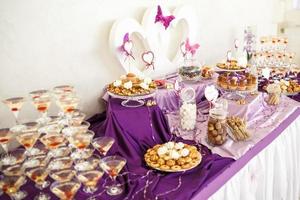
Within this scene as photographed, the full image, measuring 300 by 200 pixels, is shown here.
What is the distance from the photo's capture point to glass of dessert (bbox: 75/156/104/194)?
1045 mm

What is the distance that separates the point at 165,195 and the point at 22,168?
0.54 meters

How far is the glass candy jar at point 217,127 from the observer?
1481mm

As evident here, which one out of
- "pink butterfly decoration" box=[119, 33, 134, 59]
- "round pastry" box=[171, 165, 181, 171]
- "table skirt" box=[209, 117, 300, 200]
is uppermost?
"pink butterfly decoration" box=[119, 33, 134, 59]

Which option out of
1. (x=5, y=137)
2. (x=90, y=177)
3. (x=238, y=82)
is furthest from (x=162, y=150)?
(x=238, y=82)

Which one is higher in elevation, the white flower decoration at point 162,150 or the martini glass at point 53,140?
the martini glass at point 53,140

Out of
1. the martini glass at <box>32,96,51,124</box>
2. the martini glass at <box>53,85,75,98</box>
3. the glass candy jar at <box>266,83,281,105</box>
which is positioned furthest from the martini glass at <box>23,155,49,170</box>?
the glass candy jar at <box>266,83,281,105</box>

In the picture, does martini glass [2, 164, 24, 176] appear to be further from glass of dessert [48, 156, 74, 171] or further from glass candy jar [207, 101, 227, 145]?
glass candy jar [207, 101, 227, 145]

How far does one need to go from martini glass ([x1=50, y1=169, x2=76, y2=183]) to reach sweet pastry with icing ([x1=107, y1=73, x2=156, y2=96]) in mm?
556

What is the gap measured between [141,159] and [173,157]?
169 millimetres

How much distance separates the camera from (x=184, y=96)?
1.69 meters

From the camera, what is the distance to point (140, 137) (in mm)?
1497

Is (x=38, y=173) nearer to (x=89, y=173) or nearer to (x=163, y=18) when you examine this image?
(x=89, y=173)

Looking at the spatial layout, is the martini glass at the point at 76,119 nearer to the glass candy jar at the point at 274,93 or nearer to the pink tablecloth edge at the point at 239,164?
the pink tablecloth edge at the point at 239,164

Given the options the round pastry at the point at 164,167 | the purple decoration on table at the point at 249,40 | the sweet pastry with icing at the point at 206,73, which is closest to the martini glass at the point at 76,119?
the round pastry at the point at 164,167
